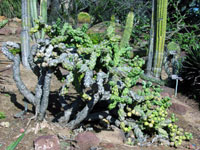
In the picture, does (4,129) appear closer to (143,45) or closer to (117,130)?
(117,130)

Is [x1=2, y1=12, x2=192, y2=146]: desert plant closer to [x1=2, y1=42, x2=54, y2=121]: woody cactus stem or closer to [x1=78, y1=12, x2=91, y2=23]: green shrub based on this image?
[x1=2, y1=42, x2=54, y2=121]: woody cactus stem

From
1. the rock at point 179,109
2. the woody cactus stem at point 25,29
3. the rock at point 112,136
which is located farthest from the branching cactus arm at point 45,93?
the woody cactus stem at point 25,29

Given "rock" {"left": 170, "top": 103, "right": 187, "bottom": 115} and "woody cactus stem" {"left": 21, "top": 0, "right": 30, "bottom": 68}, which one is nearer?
"rock" {"left": 170, "top": 103, "right": 187, "bottom": 115}

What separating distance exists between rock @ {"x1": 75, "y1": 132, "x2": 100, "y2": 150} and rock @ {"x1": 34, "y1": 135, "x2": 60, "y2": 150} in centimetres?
27

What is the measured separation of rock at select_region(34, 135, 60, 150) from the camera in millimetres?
2395

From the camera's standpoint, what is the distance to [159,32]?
239 inches

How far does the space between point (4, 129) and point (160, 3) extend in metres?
4.79

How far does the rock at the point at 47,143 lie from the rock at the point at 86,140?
272 mm

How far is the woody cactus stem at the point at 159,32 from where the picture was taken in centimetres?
590

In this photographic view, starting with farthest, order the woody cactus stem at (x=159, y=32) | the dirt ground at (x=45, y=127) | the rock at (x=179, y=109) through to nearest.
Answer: the woody cactus stem at (x=159, y=32) → the rock at (x=179, y=109) → the dirt ground at (x=45, y=127)

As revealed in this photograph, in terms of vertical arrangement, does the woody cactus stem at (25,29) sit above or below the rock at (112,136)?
above

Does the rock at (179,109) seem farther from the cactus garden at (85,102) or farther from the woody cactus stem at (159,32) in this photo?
the woody cactus stem at (159,32)

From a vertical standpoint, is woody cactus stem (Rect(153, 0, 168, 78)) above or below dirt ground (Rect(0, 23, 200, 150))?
above

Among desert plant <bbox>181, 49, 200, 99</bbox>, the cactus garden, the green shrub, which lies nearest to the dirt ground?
the cactus garden
